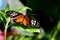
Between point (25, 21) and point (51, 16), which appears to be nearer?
point (25, 21)

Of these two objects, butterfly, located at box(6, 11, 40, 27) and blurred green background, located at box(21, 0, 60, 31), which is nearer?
butterfly, located at box(6, 11, 40, 27)

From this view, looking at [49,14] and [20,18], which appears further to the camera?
[49,14]

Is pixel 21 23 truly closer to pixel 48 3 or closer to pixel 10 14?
pixel 10 14

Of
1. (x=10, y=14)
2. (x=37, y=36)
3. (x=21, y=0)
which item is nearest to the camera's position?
(x=10, y=14)

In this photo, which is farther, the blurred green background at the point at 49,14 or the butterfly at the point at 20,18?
the blurred green background at the point at 49,14

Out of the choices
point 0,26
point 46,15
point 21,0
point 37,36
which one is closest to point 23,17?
point 0,26

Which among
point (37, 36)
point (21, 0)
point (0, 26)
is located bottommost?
point (37, 36)

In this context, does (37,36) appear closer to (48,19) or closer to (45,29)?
(45,29)

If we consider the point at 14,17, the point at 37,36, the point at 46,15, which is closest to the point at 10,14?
the point at 14,17

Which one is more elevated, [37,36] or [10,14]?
[10,14]

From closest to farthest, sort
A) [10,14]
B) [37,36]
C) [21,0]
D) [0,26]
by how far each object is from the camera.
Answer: [10,14] → [0,26] → [21,0] → [37,36]
